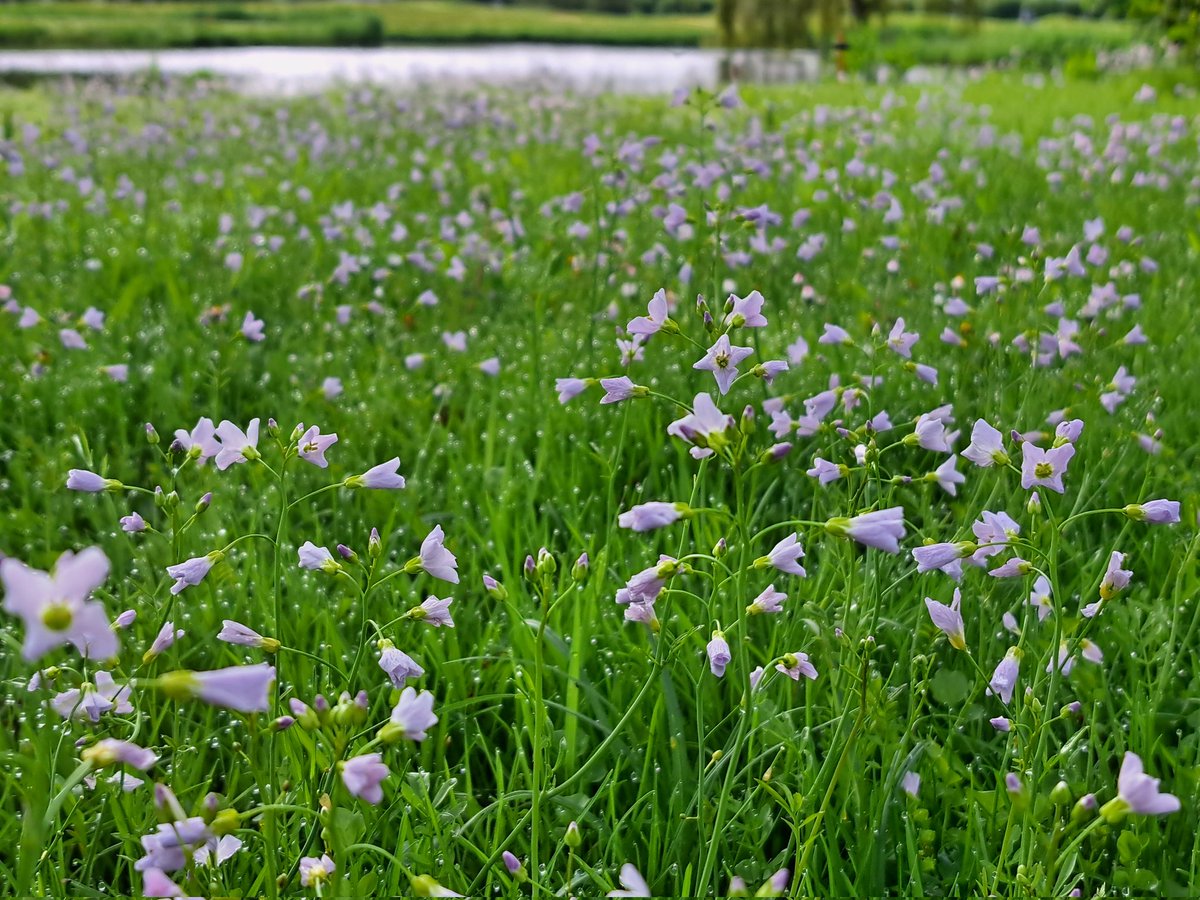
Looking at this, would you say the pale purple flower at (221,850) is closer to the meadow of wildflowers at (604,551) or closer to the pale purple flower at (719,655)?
the meadow of wildflowers at (604,551)

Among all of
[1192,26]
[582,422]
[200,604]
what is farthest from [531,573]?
[1192,26]

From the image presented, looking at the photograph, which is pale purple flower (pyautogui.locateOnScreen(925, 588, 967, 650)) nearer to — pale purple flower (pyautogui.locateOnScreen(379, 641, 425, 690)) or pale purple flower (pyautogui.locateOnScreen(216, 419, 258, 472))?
pale purple flower (pyautogui.locateOnScreen(379, 641, 425, 690))

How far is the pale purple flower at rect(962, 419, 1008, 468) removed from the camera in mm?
1629

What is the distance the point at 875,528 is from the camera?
4.25ft

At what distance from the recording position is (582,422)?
10.5 ft

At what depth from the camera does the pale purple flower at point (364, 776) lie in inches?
42.6

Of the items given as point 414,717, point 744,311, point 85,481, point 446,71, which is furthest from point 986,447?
point 446,71

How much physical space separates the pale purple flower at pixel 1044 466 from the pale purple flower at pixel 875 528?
Result: 1.30 feet

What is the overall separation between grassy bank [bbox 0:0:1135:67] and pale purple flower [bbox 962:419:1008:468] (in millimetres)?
16146

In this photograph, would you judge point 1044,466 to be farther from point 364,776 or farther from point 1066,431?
point 364,776

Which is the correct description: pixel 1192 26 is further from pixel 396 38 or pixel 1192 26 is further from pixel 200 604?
pixel 396 38

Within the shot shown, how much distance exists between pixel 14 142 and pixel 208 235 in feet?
12.9

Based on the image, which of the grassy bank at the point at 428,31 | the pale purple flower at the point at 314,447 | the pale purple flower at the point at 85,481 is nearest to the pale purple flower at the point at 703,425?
the pale purple flower at the point at 314,447

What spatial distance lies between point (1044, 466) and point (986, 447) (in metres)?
0.10
